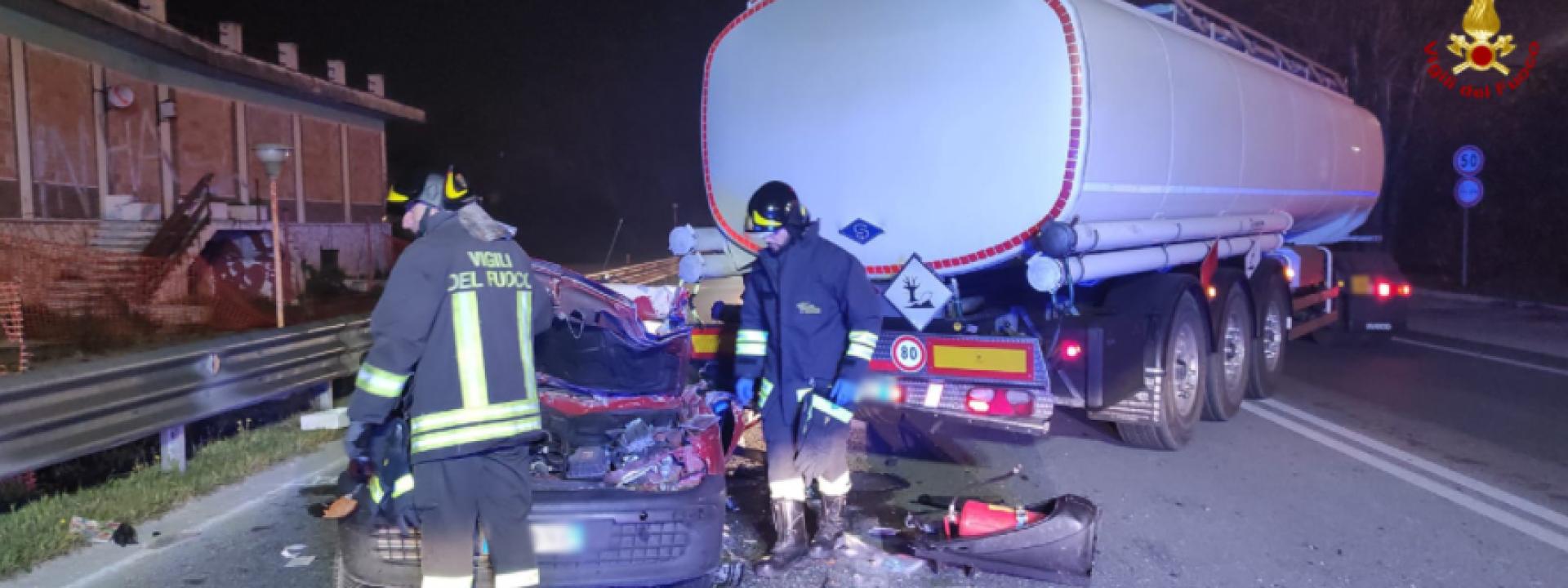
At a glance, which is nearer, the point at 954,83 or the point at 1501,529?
the point at 1501,529

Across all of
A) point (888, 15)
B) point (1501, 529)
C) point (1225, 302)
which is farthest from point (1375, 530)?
point (888, 15)

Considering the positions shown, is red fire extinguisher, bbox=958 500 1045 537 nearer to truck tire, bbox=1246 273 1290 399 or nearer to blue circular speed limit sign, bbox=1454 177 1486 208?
truck tire, bbox=1246 273 1290 399

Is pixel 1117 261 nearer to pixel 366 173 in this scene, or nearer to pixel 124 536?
pixel 124 536

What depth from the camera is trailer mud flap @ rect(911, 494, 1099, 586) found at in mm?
4578

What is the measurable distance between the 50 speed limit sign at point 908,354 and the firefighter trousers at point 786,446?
1.36 metres

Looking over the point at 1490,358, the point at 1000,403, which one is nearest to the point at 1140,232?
the point at 1000,403

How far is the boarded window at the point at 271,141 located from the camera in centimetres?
2158

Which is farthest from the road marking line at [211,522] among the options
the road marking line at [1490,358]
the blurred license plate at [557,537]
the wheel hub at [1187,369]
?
the road marking line at [1490,358]

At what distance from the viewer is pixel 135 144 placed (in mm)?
18062

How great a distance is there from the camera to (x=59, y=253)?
1455 centimetres

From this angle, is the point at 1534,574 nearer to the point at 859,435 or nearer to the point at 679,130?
the point at 859,435

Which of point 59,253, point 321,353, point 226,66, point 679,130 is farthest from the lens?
point 679,130

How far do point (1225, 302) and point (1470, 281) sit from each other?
21441 mm

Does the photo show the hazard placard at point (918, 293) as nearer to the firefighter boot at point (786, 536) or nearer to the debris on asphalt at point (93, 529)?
the firefighter boot at point (786, 536)
